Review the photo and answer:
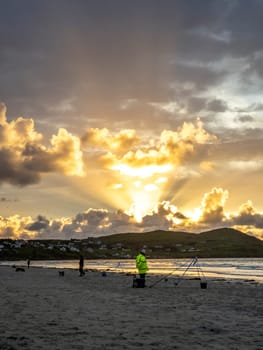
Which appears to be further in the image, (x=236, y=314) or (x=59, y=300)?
(x=59, y=300)

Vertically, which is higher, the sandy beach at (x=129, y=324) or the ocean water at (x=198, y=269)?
the ocean water at (x=198, y=269)

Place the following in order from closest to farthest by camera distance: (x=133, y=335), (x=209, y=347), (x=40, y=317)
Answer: (x=209, y=347) → (x=133, y=335) → (x=40, y=317)

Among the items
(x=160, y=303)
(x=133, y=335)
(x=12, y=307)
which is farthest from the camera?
(x=160, y=303)

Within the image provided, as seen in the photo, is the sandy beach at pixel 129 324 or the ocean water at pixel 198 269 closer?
the sandy beach at pixel 129 324

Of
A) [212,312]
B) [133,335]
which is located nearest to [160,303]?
[212,312]

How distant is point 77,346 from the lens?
483 inches

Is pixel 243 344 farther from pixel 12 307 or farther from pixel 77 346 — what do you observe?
pixel 12 307

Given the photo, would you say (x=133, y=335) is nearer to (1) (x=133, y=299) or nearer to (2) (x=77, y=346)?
(2) (x=77, y=346)

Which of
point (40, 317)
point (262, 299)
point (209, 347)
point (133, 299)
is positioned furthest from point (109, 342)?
point (262, 299)

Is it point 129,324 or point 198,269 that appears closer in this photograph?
point 129,324

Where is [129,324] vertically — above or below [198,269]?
below

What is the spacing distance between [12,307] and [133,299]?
7.10m

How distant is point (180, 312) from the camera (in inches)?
779

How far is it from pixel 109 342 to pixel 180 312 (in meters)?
7.51
